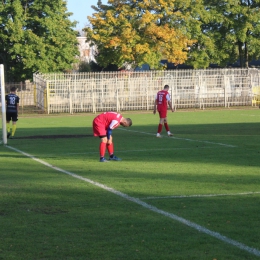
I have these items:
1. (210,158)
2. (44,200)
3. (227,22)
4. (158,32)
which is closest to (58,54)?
(158,32)

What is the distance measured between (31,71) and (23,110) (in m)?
13.3

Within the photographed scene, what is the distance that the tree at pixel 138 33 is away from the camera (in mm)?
52500

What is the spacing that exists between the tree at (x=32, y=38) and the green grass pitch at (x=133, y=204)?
40165 mm

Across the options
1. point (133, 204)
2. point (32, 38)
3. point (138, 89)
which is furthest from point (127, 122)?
point (32, 38)

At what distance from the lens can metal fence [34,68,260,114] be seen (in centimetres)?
4312

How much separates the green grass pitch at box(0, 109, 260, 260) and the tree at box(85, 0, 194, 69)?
35.4m

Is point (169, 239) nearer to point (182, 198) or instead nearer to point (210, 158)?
point (182, 198)

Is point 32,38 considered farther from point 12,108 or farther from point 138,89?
point 12,108

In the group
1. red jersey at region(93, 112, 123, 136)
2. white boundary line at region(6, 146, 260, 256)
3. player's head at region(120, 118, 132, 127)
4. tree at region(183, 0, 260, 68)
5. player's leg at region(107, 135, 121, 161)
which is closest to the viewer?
white boundary line at region(6, 146, 260, 256)

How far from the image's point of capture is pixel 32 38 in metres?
56.7

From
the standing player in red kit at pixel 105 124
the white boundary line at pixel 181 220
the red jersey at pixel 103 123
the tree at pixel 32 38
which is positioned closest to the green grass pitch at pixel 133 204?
the white boundary line at pixel 181 220

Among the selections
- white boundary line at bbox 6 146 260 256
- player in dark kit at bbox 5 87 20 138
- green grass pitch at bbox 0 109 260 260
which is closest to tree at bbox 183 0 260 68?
player in dark kit at bbox 5 87 20 138

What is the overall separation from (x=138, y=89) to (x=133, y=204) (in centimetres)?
3518

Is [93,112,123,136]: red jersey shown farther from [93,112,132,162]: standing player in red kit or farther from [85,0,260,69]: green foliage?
[85,0,260,69]: green foliage
